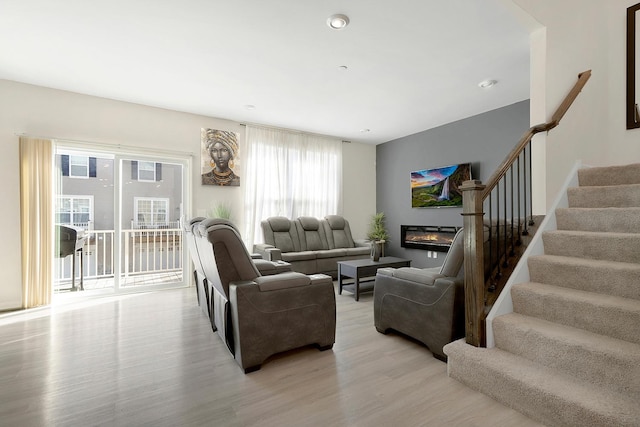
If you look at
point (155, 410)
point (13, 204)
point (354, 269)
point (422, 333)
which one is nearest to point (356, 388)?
point (422, 333)

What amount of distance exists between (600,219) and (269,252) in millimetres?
3817

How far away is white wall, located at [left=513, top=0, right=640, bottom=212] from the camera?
2621mm

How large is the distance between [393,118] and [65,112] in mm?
4930

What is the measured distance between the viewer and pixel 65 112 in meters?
3.92

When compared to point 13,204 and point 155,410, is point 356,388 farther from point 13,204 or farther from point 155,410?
point 13,204

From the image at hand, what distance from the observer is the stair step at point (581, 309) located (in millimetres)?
1575

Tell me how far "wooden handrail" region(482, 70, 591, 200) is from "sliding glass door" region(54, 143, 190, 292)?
14.7 ft

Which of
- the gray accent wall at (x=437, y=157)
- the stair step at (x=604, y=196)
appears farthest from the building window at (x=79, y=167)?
the stair step at (x=604, y=196)

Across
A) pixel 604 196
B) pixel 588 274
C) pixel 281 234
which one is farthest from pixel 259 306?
pixel 281 234

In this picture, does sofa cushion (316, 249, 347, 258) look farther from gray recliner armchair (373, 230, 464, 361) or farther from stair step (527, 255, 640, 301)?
stair step (527, 255, 640, 301)

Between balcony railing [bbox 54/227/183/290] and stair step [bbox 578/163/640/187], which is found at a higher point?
stair step [bbox 578/163/640/187]

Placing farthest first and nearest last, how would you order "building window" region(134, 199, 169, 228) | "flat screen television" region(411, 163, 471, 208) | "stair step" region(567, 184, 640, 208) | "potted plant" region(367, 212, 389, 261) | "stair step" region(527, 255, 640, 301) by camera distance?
"potted plant" region(367, 212, 389, 261)
"flat screen television" region(411, 163, 471, 208)
"building window" region(134, 199, 169, 228)
"stair step" region(567, 184, 640, 208)
"stair step" region(527, 255, 640, 301)

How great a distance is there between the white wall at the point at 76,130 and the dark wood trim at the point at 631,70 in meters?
5.15

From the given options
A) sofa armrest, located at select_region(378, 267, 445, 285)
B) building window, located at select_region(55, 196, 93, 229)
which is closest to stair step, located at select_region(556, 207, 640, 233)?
sofa armrest, located at select_region(378, 267, 445, 285)
